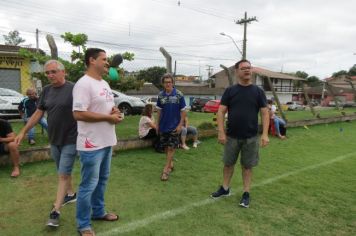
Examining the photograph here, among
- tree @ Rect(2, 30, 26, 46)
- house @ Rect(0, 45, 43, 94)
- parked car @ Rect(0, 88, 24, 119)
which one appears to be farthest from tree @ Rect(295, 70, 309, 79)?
parked car @ Rect(0, 88, 24, 119)

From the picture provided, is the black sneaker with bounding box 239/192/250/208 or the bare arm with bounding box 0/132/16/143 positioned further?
the bare arm with bounding box 0/132/16/143

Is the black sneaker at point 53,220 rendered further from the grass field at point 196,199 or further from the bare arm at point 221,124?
the bare arm at point 221,124

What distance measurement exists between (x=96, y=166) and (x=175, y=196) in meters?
1.76

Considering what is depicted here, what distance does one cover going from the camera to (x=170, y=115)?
579cm

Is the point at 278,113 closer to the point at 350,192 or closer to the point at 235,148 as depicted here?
the point at 350,192

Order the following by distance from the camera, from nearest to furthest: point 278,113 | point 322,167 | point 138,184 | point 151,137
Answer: point 138,184
point 322,167
point 151,137
point 278,113

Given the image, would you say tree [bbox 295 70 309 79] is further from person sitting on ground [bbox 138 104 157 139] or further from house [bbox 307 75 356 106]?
person sitting on ground [bbox 138 104 157 139]

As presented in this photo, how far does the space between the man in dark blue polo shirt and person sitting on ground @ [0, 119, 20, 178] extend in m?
2.35

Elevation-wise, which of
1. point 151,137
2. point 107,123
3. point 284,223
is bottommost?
point 284,223

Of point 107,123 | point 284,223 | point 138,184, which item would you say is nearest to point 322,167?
point 284,223

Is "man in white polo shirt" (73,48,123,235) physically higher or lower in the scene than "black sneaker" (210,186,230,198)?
higher

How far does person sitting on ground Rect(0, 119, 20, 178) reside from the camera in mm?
5277

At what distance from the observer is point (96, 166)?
3406 millimetres

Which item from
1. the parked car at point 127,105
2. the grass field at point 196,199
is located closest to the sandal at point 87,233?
the grass field at point 196,199
